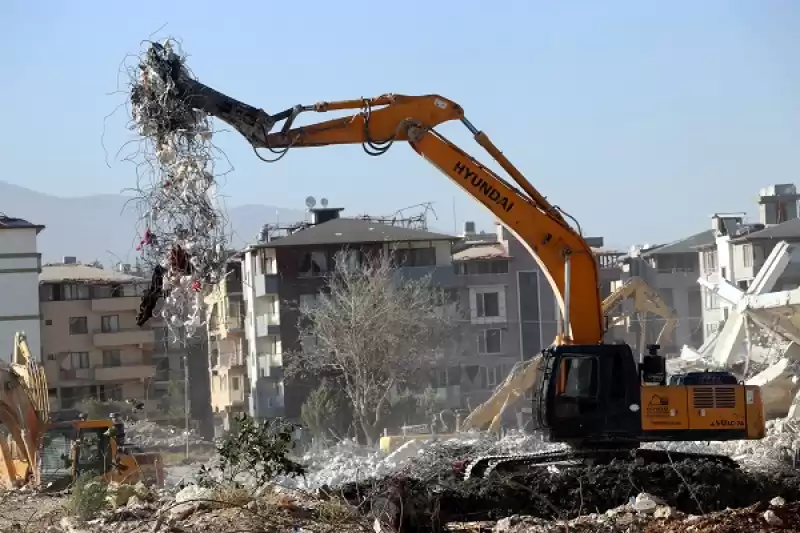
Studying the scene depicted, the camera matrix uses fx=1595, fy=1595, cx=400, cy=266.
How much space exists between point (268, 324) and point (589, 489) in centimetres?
4964

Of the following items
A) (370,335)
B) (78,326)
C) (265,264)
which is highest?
(265,264)

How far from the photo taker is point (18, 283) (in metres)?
74.9

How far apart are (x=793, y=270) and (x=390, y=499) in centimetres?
5390

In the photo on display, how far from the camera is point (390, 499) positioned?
17000 millimetres

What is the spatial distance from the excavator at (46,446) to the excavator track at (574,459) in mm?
9283

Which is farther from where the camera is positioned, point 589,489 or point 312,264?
point 312,264

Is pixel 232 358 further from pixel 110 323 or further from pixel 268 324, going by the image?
pixel 268 324

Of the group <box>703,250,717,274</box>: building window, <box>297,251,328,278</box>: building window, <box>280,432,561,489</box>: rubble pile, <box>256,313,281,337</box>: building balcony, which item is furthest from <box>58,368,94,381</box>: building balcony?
<box>280,432,561,489</box>: rubble pile

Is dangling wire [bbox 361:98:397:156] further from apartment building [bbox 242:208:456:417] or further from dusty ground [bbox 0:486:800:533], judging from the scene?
apartment building [bbox 242:208:456:417]

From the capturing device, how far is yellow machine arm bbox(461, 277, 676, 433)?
36.5 meters

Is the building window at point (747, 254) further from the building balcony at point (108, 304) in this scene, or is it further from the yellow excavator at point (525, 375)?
the yellow excavator at point (525, 375)

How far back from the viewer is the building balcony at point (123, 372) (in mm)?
81312

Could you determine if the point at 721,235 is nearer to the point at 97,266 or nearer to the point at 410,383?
the point at 410,383

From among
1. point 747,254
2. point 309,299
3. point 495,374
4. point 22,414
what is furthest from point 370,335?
point 22,414
